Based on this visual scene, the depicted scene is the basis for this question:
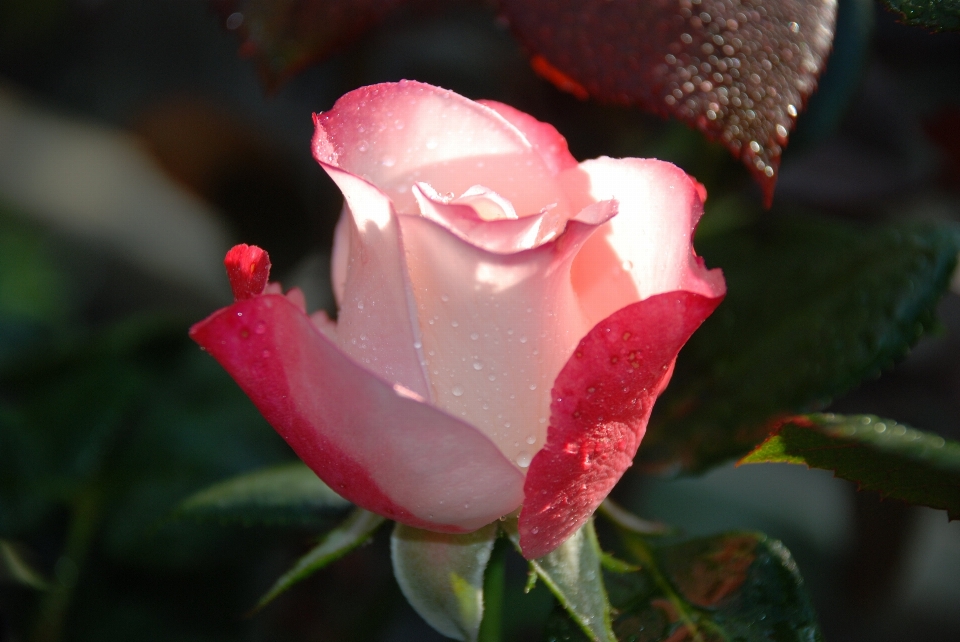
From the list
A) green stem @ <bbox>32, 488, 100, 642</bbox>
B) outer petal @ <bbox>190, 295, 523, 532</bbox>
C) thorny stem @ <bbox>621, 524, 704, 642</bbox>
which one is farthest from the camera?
green stem @ <bbox>32, 488, 100, 642</bbox>

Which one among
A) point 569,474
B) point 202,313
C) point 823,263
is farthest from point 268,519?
point 202,313

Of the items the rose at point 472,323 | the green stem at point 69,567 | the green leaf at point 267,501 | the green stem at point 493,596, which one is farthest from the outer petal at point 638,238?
the green stem at point 69,567

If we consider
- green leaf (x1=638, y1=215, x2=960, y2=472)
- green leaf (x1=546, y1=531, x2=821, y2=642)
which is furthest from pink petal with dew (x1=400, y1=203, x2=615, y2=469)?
green leaf (x1=638, y1=215, x2=960, y2=472)

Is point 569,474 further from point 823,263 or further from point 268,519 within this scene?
point 823,263

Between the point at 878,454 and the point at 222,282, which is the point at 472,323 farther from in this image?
the point at 222,282

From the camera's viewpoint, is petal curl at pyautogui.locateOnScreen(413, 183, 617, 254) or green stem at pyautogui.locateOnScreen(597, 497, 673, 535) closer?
petal curl at pyautogui.locateOnScreen(413, 183, 617, 254)

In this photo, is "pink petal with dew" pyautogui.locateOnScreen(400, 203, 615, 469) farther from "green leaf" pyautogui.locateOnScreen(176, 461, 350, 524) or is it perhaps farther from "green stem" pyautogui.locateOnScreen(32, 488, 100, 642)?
"green stem" pyautogui.locateOnScreen(32, 488, 100, 642)

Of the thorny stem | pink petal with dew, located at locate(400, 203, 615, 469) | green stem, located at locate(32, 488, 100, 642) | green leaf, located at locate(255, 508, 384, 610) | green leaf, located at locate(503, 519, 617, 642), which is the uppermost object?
pink petal with dew, located at locate(400, 203, 615, 469)
